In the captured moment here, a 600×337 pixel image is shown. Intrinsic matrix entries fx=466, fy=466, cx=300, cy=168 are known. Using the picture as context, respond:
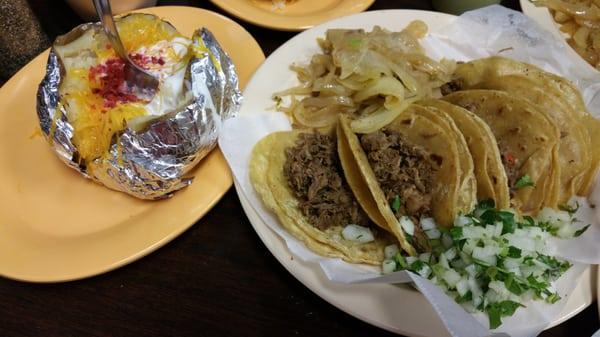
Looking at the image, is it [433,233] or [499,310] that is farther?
[433,233]

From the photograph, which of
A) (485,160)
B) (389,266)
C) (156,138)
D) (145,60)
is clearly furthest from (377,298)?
(145,60)

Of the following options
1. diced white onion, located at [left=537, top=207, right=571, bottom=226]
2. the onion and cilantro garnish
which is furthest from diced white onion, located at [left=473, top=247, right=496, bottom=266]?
diced white onion, located at [left=537, top=207, right=571, bottom=226]

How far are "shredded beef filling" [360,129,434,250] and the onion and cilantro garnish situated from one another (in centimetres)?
10

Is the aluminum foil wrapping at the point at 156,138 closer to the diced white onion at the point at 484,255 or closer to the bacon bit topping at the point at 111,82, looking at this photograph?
the bacon bit topping at the point at 111,82

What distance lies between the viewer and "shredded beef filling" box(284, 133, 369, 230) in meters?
1.57

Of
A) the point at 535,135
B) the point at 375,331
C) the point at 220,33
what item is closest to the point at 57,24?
the point at 220,33

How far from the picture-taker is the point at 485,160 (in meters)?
1.48

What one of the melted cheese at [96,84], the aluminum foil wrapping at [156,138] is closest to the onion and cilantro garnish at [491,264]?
A: the aluminum foil wrapping at [156,138]

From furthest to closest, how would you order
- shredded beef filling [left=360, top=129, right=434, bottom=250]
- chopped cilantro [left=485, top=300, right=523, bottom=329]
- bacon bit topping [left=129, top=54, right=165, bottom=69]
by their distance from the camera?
1. bacon bit topping [left=129, top=54, right=165, bottom=69]
2. shredded beef filling [left=360, top=129, right=434, bottom=250]
3. chopped cilantro [left=485, top=300, right=523, bottom=329]

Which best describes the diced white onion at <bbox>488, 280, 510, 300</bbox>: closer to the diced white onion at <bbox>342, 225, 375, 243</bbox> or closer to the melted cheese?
the diced white onion at <bbox>342, 225, 375, 243</bbox>

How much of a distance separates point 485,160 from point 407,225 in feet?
1.05

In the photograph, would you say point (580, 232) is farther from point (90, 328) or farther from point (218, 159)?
point (90, 328)

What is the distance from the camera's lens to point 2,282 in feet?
4.98

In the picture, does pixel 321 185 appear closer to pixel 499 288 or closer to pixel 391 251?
pixel 391 251
